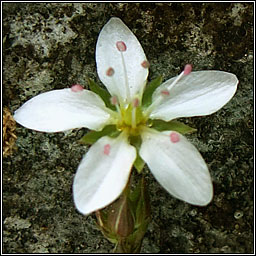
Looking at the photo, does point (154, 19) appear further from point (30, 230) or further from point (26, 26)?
point (30, 230)

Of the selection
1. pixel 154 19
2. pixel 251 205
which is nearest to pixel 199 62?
pixel 154 19

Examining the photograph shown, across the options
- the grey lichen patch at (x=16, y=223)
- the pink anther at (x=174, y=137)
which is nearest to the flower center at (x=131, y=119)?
the pink anther at (x=174, y=137)

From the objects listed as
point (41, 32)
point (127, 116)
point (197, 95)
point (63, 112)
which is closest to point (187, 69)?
point (197, 95)

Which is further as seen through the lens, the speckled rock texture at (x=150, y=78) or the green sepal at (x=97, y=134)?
the speckled rock texture at (x=150, y=78)

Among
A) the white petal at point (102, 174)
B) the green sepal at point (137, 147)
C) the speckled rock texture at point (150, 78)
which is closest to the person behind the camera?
the white petal at point (102, 174)

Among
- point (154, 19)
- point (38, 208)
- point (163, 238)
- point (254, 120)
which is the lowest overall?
point (163, 238)

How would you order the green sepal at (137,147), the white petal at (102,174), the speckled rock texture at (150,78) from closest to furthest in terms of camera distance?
the white petal at (102,174), the green sepal at (137,147), the speckled rock texture at (150,78)

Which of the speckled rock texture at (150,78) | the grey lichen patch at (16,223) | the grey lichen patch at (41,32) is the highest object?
the grey lichen patch at (41,32)

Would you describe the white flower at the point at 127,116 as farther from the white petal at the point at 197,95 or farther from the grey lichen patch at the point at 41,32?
the grey lichen patch at the point at 41,32
